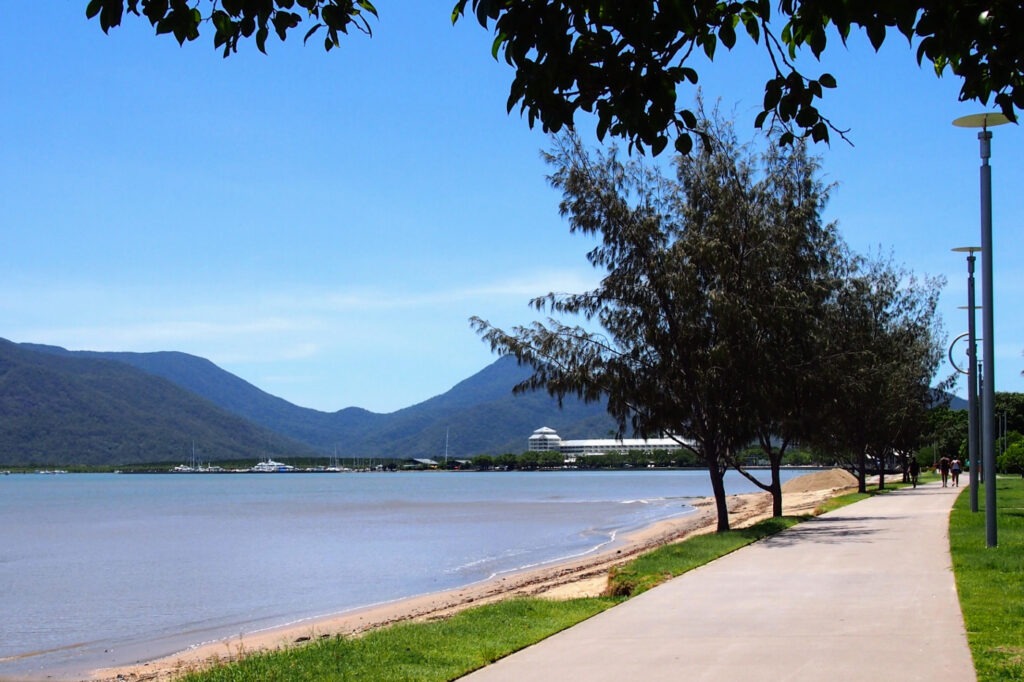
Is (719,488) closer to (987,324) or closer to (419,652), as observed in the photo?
(987,324)

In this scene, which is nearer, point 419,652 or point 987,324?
point 419,652

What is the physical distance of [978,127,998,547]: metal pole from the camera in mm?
16875

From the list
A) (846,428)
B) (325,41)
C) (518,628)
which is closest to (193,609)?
(518,628)

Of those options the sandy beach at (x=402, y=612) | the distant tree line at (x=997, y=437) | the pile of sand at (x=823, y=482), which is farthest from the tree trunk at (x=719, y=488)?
the pile of sand at (x=823, y=482)

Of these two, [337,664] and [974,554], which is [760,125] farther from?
[974,554]

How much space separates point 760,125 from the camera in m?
5.57

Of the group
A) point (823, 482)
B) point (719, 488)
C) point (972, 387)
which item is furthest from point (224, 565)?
point (823, 482)

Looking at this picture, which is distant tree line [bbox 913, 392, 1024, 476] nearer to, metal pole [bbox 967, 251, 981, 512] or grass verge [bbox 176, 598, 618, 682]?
metal pole [bbox 967, 251, 981, 512]

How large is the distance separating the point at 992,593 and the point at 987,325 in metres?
5.88

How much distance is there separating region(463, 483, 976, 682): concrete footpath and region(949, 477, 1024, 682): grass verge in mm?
152

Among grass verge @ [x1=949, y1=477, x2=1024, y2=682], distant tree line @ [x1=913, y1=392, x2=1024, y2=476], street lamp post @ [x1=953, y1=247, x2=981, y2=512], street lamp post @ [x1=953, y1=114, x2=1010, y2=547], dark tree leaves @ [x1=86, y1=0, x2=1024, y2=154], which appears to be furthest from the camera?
distant tree line @ [x1=913, y1=392, x2=1024, y2=476]

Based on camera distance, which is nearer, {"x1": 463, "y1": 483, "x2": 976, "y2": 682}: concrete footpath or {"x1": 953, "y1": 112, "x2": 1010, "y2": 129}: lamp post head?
{"x1": 463, "y1": 483, "x2": 976, "y2": 682}: concrete footpath

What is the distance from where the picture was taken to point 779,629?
1043 centimetres

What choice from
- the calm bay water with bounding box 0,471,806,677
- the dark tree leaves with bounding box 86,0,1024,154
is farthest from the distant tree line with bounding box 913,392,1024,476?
the dark tree leaves with bounding box 86,0,1024,154
